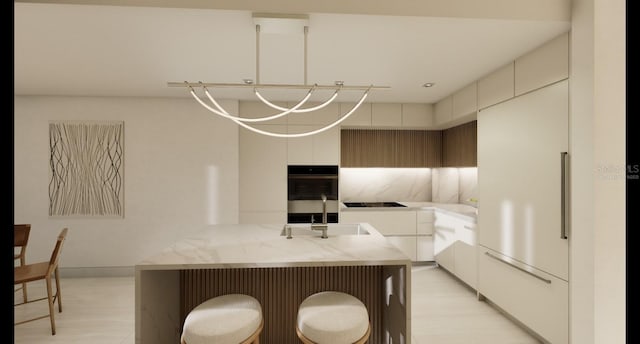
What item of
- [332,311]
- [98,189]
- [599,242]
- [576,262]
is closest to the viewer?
[332,311]

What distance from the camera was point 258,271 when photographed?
217cm

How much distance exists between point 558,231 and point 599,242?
35cm

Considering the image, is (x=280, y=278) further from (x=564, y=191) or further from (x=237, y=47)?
(x=564, y=191)

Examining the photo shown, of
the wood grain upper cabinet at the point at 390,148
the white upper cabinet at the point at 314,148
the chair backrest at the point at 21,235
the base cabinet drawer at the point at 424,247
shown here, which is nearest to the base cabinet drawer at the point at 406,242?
the base cabinet drawer at the point at 424,247

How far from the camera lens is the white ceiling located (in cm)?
203

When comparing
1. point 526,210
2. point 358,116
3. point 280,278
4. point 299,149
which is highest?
point 358,116

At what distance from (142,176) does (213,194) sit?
98cm

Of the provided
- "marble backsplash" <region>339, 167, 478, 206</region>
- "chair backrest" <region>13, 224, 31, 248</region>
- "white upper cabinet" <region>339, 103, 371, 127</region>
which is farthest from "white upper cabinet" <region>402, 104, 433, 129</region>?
"chair backrest" <region>13, 224, 31, 248</region>

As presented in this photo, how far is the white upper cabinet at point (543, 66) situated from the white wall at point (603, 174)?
237 millimetres

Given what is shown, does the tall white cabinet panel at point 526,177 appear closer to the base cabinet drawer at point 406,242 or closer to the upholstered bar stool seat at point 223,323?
the base cabinet drawer at point 406,242

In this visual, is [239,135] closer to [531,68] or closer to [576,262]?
[531,68]

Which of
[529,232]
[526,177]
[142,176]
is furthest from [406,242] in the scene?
[142,176]

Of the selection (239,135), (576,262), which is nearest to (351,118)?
(239,135)

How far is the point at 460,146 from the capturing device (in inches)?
175
